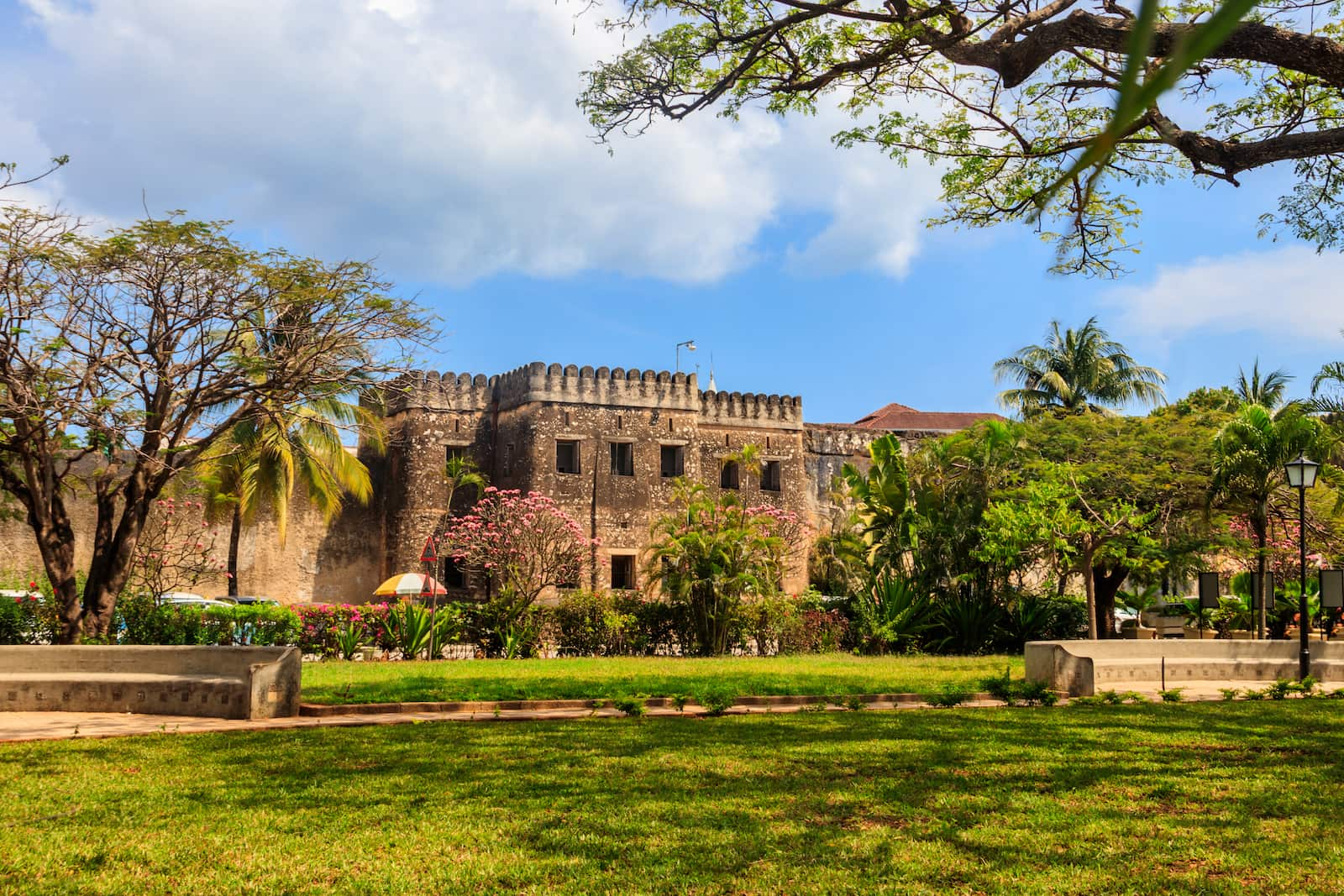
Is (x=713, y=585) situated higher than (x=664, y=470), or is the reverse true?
(x=664, y=470)

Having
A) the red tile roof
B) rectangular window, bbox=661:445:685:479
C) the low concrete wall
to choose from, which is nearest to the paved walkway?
the low concrete wall

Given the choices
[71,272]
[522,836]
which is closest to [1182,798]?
[522,836]

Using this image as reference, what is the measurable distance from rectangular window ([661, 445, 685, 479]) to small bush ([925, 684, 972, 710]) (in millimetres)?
17359

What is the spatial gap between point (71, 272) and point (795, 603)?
41.8ft

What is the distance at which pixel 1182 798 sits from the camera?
6270mm

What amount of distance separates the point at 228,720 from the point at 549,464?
17401 millimetres

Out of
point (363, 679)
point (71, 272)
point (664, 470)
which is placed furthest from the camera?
point (664, 470)

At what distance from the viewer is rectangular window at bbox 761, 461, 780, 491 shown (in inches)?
1173

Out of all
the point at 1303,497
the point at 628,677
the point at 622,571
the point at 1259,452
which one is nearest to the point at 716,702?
the point at 628,677

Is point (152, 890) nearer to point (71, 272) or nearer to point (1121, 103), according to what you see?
point (1121, 103)

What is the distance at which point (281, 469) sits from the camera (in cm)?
2439

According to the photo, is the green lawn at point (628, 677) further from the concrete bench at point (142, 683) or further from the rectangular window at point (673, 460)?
the rectangular window at point (673, 460)

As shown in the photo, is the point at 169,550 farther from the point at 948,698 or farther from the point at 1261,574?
the point at 1261,574

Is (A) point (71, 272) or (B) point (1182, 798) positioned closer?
(B) point (1182, 798)
